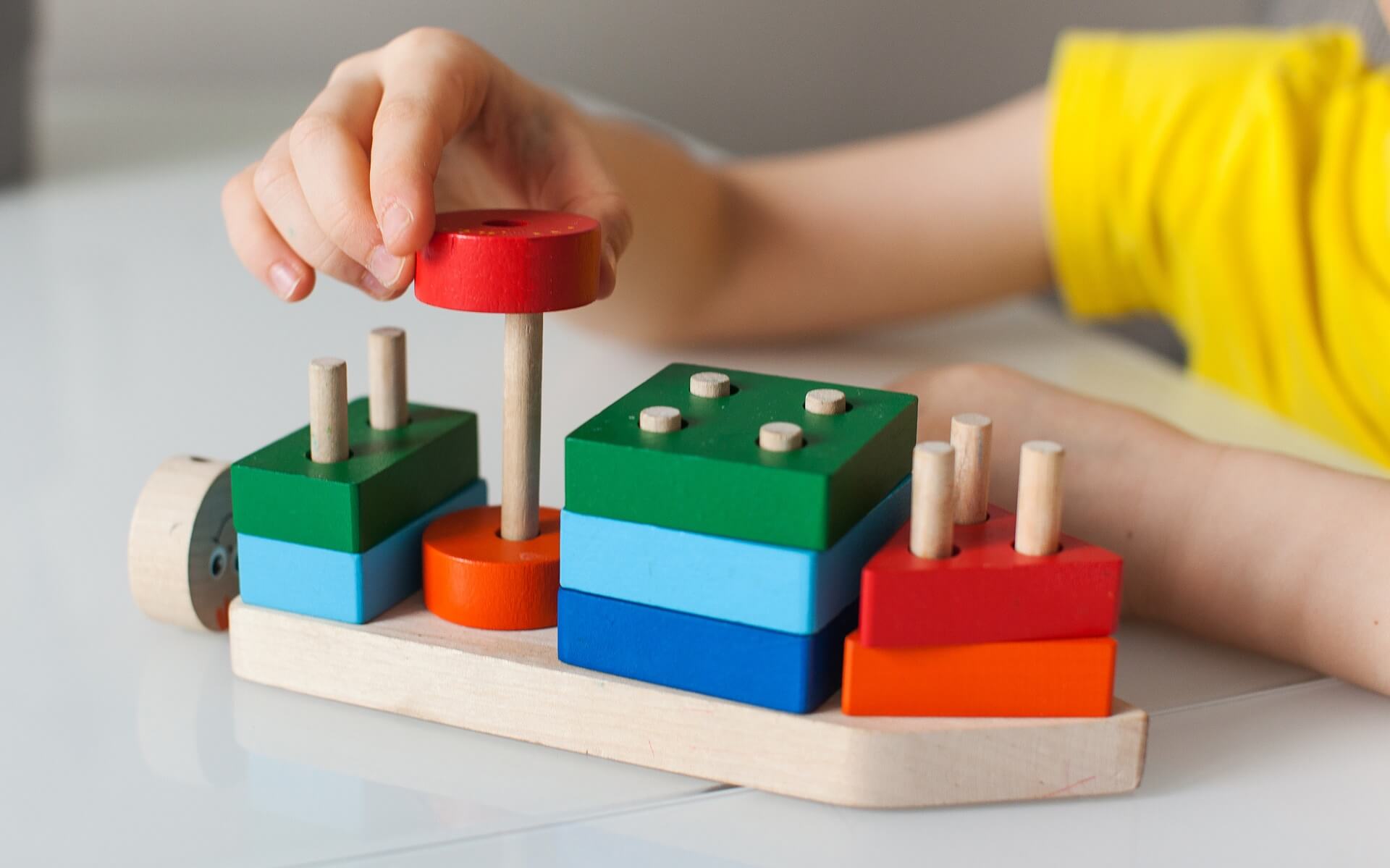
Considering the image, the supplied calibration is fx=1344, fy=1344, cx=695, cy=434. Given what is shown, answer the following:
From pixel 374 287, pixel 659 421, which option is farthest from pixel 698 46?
pixel 659 421

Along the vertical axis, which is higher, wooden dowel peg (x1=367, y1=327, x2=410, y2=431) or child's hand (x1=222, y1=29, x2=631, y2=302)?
child's hand (x1=222, y1=29, x2=631, y2=302)

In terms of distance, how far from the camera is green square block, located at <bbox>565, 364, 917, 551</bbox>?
42 centimetres

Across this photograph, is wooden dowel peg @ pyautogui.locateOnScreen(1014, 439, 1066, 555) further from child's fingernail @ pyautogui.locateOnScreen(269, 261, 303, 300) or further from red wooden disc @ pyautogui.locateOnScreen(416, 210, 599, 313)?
child's fingernail @ pyautogui.locateOnScreen(269, 261, 303, 300)

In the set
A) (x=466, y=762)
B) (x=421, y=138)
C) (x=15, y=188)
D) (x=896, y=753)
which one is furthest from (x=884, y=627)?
(x=15, y=188)

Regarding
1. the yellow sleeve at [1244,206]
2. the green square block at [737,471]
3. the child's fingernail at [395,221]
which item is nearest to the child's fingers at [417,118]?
the child's fingernail at [395,221]

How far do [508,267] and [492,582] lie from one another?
113mm

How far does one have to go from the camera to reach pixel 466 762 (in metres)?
0.46

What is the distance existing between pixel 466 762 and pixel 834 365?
53 cm

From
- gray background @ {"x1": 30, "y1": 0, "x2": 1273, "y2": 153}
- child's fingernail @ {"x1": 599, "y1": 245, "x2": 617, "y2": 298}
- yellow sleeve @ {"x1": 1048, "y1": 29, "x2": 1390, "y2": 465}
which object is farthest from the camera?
gray background @ {"x1": 30, "y1": 0, "x2": 1273, "y2": 153}

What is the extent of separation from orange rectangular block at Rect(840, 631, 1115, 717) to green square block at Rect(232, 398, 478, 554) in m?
0.18

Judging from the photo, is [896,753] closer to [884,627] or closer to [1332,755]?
[884,627]

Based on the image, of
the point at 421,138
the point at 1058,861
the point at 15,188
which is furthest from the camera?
the point at 15,188

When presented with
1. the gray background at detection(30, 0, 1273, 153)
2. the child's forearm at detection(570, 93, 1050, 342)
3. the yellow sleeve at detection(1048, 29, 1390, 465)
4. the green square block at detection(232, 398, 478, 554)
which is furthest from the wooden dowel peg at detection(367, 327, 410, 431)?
the gray background at detection(30, 0, 1273, 153)

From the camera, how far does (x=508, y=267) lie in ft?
1.51
